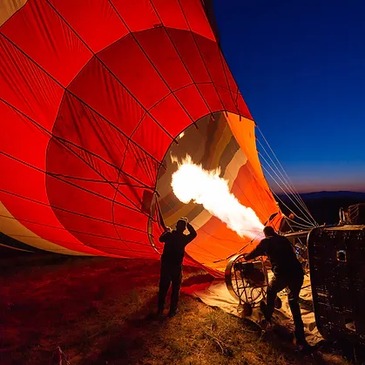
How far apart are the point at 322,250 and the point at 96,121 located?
114 inches

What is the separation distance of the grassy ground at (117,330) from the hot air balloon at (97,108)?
27.0 inches

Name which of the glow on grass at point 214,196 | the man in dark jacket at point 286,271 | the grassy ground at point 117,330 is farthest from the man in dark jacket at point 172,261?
the glow on grass at point 214,196

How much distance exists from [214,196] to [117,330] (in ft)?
12.5

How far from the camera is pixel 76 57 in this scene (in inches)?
165

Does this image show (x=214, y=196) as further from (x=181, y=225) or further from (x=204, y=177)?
(x=181, y=225)

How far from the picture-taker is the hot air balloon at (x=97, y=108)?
3.86 meters

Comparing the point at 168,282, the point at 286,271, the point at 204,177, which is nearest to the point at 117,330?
the point at 168,282

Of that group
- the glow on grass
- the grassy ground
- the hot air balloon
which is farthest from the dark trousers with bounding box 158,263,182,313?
the glow on grass

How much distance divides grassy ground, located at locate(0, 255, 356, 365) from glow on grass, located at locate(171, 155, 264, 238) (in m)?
1.48

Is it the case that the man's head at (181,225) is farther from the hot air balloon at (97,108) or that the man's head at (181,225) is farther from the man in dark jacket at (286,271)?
the man in dark jacket at (286,271)

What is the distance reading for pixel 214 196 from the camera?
7426mm

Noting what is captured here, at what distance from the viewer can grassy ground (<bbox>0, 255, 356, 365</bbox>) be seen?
11.4ft

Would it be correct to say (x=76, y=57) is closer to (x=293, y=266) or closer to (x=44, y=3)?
(x=44, y=3)

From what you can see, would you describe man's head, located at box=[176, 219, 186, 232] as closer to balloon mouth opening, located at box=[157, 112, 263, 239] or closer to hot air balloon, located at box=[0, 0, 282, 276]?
hot air balloon, located at box=[0, 0, 282, 276]
